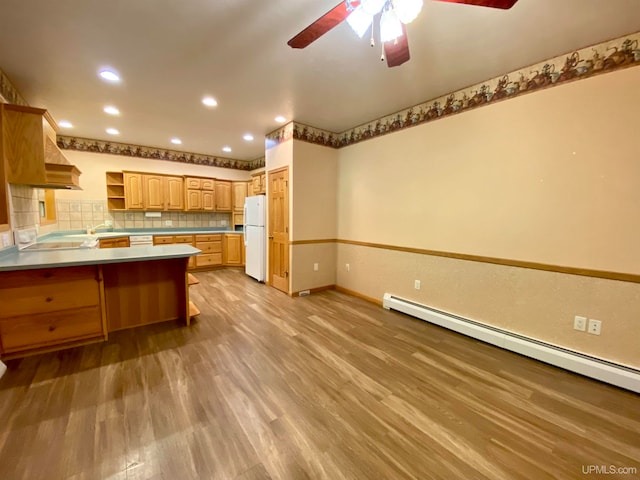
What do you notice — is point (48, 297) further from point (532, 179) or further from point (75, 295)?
point (532, 179)

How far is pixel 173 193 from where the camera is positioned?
18.2 feet

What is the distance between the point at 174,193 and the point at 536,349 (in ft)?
20.7

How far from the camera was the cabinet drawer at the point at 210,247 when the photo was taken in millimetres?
5657

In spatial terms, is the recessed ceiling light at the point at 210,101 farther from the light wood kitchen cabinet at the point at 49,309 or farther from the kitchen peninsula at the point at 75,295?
the light wood kitchen cabinet at the point at 49,309

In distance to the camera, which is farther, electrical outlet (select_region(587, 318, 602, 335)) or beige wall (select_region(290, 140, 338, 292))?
beige wall (select_region(290, 140, 338, 292))

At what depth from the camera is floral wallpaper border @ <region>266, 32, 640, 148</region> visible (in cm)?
196

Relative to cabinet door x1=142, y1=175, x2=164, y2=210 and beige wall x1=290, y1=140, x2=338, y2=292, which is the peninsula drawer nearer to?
beige wall x1=290, y1=140, x2=338, y2=292

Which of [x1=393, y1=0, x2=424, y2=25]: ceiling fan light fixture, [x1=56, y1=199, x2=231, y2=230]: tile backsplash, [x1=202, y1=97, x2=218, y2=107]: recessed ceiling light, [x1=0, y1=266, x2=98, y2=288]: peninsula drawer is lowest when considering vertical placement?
[x1=0, y1=266, x2=98, y2=288]: peninsula drawer

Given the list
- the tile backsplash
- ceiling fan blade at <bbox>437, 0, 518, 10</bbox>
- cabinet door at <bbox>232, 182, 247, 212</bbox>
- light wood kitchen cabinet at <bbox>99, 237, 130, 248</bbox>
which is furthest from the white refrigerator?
ceiling fan blade at <bbox>437, 0, 518, 10</bbox>

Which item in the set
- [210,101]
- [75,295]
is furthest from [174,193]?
[75,295]

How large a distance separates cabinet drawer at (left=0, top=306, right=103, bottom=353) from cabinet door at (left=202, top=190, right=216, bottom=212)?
374 centimetres

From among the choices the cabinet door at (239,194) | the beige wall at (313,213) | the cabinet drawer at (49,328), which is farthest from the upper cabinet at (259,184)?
the cabinet drawer at (49,328)

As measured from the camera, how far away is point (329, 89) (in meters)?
2.82

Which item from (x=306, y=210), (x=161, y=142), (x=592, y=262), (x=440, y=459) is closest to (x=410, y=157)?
(x=306, y=210)
